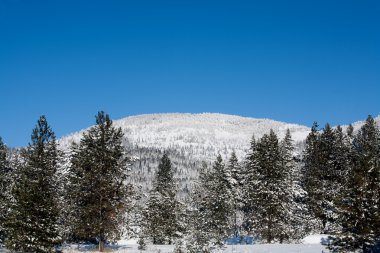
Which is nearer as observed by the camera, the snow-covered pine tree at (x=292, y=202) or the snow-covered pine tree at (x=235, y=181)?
the snow-covered pine tree at (x=292, y=202)

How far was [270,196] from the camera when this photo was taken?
1852 inches

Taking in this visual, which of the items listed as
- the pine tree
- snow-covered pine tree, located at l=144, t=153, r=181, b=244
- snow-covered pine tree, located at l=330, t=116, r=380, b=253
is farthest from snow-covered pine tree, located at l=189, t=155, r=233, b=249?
snow-covered pine tree, located at l=330, t=116, r=380, b=253

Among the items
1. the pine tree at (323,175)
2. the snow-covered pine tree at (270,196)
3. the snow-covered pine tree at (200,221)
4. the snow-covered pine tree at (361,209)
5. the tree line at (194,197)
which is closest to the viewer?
the snow-covered pine tree at (361,209)

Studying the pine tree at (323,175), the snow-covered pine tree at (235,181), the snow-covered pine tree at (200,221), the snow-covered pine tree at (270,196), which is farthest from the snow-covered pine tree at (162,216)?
the pine tree at (323,175)

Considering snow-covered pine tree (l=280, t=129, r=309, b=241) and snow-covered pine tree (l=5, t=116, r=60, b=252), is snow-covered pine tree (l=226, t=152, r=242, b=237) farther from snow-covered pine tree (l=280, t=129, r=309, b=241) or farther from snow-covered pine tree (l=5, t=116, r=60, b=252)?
snow-covered pine tree (l=5, t=116, r=60, b=252)

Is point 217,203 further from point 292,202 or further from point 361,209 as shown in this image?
point 361,209

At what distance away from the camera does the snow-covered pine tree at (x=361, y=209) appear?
82.6ft

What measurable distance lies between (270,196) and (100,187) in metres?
18.0

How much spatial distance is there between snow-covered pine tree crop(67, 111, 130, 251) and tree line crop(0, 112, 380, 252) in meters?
0.09

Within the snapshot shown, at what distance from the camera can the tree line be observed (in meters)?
26.5

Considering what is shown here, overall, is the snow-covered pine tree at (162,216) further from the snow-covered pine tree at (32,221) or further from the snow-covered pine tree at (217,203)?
the snow-covered pine tree at (32,221)

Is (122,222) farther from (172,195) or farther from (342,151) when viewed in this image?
(342,151)

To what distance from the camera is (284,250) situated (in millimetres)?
34000

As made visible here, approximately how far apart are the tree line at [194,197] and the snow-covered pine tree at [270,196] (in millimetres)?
105
